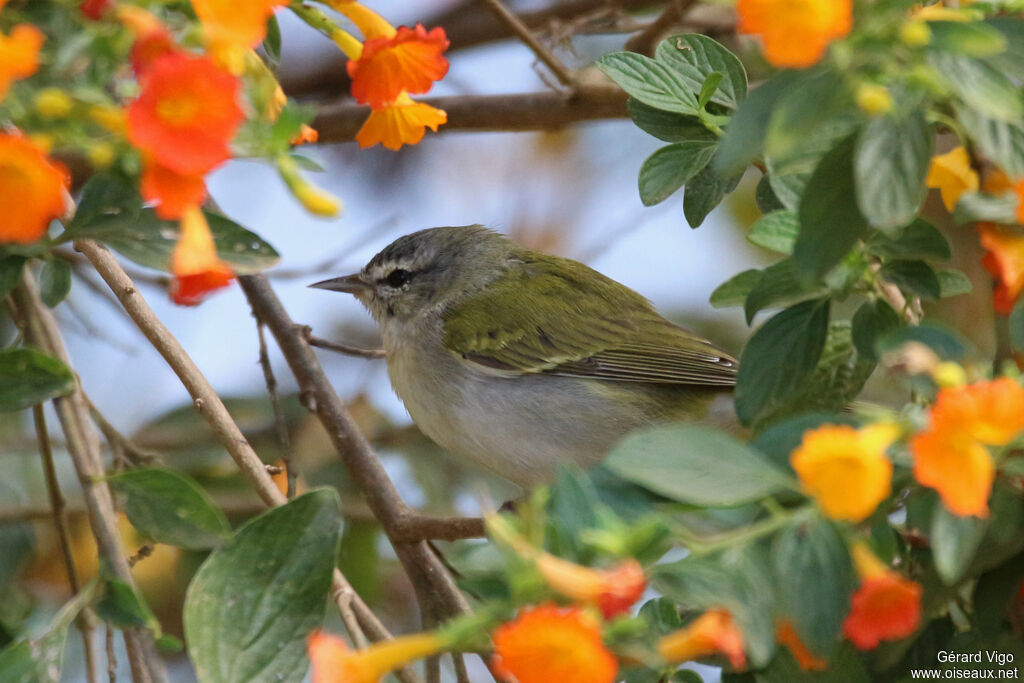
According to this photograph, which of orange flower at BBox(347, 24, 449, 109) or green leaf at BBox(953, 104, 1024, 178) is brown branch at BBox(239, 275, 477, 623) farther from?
green leaf at BBox(953, 104, 1024, 178)

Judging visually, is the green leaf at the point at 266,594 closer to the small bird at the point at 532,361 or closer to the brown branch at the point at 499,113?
the small bird at the point at 532,361

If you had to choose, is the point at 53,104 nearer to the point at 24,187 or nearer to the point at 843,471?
the point at 24,187

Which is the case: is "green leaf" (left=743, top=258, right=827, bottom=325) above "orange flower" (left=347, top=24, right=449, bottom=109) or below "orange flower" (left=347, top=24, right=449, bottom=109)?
below

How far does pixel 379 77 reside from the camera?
222 centimetres

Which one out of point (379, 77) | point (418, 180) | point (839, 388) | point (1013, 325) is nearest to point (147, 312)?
point (379, 77)

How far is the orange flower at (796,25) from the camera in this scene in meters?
1.24

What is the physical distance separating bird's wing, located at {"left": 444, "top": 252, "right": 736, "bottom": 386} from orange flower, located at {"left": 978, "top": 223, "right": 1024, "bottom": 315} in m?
1.95

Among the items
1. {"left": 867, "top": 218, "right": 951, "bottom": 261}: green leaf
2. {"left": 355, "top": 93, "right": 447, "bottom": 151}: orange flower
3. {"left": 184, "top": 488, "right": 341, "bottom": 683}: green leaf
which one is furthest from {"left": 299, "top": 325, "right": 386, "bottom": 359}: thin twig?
{"left": 867, "top": 218, "right": 951, "bottom": 261}: green leaf

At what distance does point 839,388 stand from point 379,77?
126 centimetres

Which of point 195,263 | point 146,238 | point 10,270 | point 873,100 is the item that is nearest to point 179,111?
point 195,263

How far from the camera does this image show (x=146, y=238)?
1.61 m

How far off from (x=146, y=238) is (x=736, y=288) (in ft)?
4.16

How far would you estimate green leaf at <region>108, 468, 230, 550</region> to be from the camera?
6.01 feet

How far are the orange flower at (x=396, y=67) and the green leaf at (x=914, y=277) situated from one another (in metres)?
1.00
